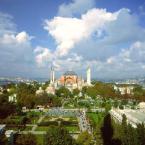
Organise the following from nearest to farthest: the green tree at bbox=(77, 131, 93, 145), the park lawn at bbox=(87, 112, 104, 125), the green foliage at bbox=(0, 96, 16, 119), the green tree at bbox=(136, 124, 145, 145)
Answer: the green tree at bbox=(136, 124, 145, 145) → the green tree at bbox=(77, 131, 93, 145) → the park lawn at bbox=(87, 112, 104, 125) → the green foliage at bbox=(0, 96, 16, 119)

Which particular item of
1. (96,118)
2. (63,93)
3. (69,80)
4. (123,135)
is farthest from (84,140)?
(69,80)

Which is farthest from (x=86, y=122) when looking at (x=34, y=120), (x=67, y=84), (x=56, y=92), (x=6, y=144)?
(x=67, y=84)

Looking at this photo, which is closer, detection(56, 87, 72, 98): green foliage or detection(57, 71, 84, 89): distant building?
detection(56, 87, 72, 98): green foliage

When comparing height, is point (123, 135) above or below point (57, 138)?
below

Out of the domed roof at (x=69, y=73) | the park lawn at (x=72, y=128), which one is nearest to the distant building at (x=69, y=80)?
the domed roof at (x=69, y=73)

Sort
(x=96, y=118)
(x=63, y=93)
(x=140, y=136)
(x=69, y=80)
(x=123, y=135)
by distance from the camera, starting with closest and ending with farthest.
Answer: (x=140, y=136) → (x=123, y=135) → (x=96, y=118) → (x=63, y=93) → (x=69, y=80)

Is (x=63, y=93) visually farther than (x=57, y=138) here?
Yes

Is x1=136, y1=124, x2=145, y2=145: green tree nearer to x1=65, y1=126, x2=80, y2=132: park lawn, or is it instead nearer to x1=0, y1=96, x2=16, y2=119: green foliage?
x1=65, y1=126, x2=80, y2=132: park lawn

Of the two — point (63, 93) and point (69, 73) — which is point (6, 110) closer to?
point (63, 93)

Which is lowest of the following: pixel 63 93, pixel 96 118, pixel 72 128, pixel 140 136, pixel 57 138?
pixel 72 128

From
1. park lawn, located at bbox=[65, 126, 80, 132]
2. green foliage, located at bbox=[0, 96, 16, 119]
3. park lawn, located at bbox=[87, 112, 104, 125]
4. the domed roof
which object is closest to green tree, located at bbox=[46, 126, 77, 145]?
park lawn, located at bbox=[65, 126, 80, 132]

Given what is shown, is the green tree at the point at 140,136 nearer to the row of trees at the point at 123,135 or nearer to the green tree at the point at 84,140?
the row of trees at the point at 123,135
